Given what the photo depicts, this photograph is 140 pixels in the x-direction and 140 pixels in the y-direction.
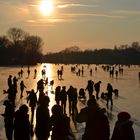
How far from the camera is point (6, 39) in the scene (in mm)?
174500

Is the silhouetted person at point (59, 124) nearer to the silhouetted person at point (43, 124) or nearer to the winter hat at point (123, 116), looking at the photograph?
the silhouetted person at point (43, 124)

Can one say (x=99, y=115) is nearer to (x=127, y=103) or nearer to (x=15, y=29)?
(x=127, y=103)

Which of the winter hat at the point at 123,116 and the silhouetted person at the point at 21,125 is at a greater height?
the winter hat at the point at 123,116

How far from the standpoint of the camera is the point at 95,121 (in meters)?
8.66

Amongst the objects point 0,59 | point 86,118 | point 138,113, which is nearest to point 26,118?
point 86,118

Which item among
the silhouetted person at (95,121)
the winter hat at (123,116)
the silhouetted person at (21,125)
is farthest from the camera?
the silhouetted person at (21,125)

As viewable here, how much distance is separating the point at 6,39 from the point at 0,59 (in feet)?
103

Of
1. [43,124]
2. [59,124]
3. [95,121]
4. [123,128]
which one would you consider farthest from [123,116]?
[43,124]

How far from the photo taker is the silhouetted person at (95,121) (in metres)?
8.63

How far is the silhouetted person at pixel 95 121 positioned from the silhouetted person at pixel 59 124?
34.1 inches

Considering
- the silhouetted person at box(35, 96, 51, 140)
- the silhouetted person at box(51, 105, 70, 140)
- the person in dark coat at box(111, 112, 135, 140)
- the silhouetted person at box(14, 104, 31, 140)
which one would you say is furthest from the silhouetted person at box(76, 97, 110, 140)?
the silhouetted person at box(35, 96, 51, 140)

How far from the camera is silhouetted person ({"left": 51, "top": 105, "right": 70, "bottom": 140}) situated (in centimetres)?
961

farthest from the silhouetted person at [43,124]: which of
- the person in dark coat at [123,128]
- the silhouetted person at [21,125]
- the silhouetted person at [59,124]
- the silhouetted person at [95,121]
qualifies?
the person in dark coat at [123,128]

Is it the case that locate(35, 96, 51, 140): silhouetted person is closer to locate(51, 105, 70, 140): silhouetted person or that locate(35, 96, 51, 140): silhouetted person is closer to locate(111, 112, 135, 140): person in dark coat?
locate(51, 105, 70, 140): silhouetted person
